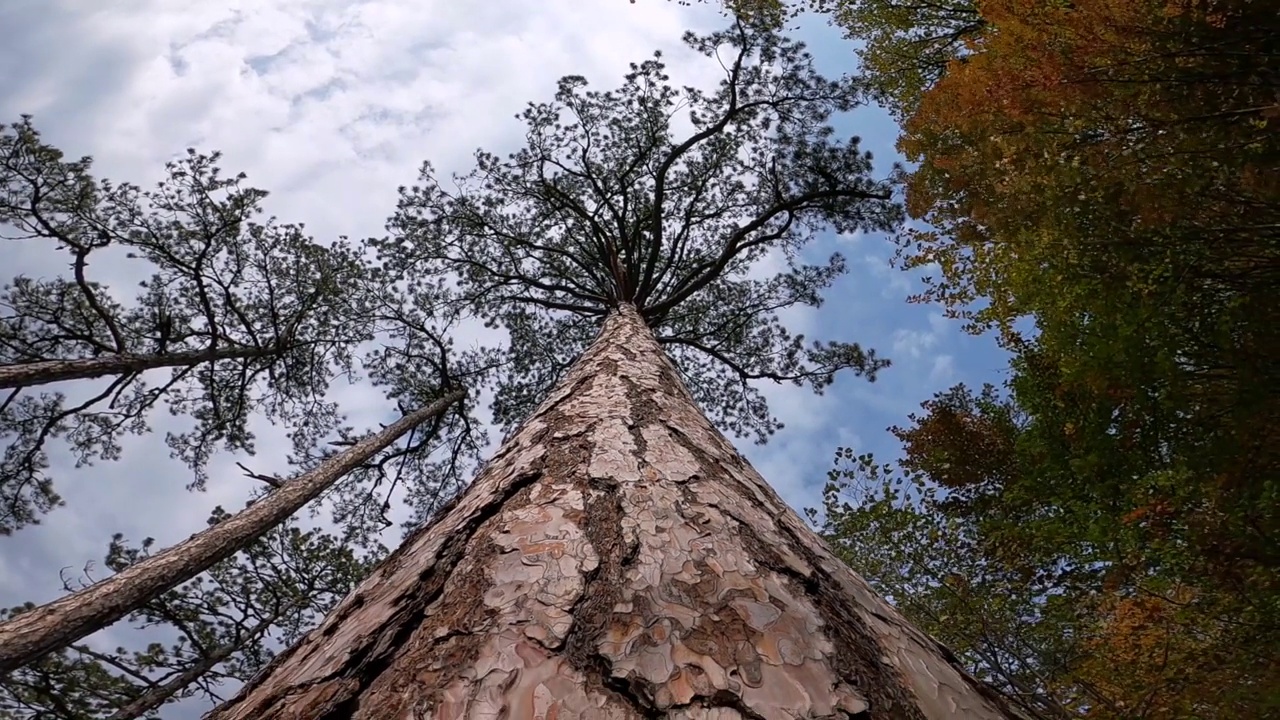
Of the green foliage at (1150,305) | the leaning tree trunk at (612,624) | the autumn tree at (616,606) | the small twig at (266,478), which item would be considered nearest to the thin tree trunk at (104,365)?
the small twig at (266,478)

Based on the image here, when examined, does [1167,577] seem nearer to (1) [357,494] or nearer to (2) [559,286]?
(2) [559,286]

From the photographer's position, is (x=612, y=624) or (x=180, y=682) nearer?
(x=612, y=624)

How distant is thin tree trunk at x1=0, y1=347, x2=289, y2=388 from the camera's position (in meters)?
6.52

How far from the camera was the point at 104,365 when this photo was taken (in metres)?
7.49

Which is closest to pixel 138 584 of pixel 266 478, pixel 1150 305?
pixel 266 478

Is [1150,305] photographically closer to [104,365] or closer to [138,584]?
[138,584]

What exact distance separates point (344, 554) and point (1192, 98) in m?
9.49

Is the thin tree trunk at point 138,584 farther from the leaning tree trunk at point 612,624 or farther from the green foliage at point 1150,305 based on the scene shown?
the green foliage at point 1150,305

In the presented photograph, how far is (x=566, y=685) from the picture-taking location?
3.00 feet

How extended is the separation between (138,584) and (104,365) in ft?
12.3

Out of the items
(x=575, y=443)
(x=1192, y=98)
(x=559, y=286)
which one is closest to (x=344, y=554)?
(x=559, y=286)

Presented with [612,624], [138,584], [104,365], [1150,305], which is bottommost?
[612,624]

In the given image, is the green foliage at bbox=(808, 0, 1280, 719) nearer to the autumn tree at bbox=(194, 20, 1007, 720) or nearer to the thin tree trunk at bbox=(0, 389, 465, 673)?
the autumn tree at bbox=(194, 20, 1007, 720)

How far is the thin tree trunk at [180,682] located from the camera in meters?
6.25
